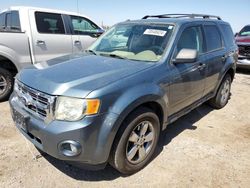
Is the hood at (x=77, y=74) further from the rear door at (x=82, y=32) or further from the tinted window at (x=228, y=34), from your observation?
the rear door at (x=82, y=32)

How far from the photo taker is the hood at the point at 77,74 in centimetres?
248

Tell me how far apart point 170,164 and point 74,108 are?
5.10 feet

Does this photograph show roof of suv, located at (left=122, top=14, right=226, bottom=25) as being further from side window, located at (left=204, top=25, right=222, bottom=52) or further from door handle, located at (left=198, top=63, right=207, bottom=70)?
door handle, located at (left=198, top=63, right=207, bottom=70)

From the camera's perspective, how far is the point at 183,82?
11.4 feet

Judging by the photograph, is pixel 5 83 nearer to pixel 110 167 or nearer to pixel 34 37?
pixel 34 37

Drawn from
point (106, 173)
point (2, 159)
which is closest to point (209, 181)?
point (106, 173)

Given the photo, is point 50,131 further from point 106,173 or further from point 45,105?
point 106,173

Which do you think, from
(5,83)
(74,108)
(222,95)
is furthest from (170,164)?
(5,83)

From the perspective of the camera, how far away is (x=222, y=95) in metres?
5.26

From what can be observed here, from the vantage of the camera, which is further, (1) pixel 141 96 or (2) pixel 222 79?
(2) pixel 222 79

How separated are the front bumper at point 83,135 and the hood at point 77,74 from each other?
285 millimetres

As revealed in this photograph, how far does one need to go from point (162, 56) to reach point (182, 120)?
1795 mm

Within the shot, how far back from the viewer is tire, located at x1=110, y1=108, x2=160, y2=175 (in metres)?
2.68

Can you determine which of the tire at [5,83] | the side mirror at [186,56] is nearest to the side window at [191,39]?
the side mirror at [186,56]
